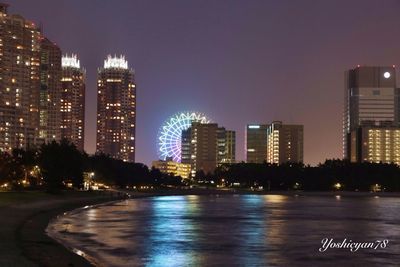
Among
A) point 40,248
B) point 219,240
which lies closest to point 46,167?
point 219,240

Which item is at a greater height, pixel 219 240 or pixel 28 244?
pixel 28 244

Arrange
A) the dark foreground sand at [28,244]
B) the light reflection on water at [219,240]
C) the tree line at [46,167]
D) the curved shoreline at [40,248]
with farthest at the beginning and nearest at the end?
the tree line at [46,167], the light reflection on water at [219,240], the curved shoreline at [40,248], the dark foreground sand at [28,244]

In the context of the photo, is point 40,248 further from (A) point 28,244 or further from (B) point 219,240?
(B) point 219,240

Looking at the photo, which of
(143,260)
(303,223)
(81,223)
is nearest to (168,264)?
(143,260)

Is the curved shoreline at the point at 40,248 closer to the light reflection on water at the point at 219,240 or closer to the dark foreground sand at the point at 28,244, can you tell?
the dark foreground sand at the point at 28,244

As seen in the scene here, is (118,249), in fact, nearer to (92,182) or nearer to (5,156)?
(5,156)

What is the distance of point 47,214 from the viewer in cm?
6253

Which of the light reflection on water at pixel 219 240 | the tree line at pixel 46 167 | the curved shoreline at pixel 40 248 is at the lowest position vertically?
the light reflection on water at pixel 219 240

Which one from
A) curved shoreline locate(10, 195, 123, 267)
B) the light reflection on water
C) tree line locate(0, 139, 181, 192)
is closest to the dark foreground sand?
curved shoreline locate(10, 195, 123, 267)

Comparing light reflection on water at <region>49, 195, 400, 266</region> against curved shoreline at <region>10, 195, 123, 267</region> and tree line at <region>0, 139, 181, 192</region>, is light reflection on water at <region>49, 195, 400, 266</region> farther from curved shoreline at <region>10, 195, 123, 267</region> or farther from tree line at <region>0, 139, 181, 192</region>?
tree line at <region>0, 139, 181, 192</region>

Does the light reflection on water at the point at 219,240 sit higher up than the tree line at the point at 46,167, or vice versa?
the tree line at the point at 46,167

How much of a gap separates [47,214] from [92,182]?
371ft

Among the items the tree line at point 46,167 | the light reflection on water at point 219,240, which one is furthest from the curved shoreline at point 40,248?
the tree line at point 46,167

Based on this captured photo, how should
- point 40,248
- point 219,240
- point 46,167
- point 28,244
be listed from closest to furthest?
point 40,248, point 28,244, point 219,240, point 46,167
